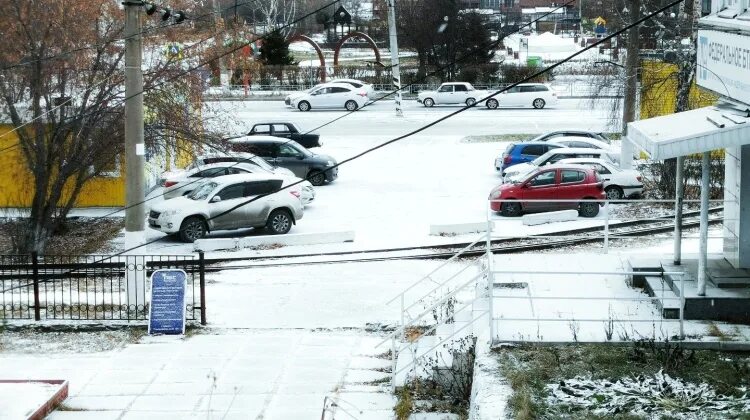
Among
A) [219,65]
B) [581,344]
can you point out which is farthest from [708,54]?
[219,65]

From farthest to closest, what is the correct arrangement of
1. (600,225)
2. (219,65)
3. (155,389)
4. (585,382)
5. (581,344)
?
(219,65)
(600,225)
(155,389)
(581,344)
(585,382)

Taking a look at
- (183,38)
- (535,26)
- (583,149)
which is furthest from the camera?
(535,26)

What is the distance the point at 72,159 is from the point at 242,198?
4.03 meters

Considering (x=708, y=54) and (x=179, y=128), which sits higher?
(x=708, y=54)

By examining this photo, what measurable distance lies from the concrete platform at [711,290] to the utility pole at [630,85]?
56.6ft

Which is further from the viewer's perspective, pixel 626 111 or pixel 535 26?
pixel 535 26

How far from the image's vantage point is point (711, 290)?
14.3 metres

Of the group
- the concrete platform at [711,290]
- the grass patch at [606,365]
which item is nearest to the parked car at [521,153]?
the concrete platform at [711,290]

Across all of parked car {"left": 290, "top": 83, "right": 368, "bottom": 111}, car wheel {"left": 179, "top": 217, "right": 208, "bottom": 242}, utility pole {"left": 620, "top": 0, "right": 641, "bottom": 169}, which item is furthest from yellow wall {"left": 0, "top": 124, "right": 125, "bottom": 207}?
parked car {"left": 290, "top": 83, "right": 368, "bottom": 111}

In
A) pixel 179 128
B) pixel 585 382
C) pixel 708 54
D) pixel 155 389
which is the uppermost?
pixel 708 54

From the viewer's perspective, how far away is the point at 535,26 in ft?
323

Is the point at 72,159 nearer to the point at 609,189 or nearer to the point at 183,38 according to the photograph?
the point at 183,38

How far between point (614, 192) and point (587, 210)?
246 cm

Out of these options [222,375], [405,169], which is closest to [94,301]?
[222,375]
